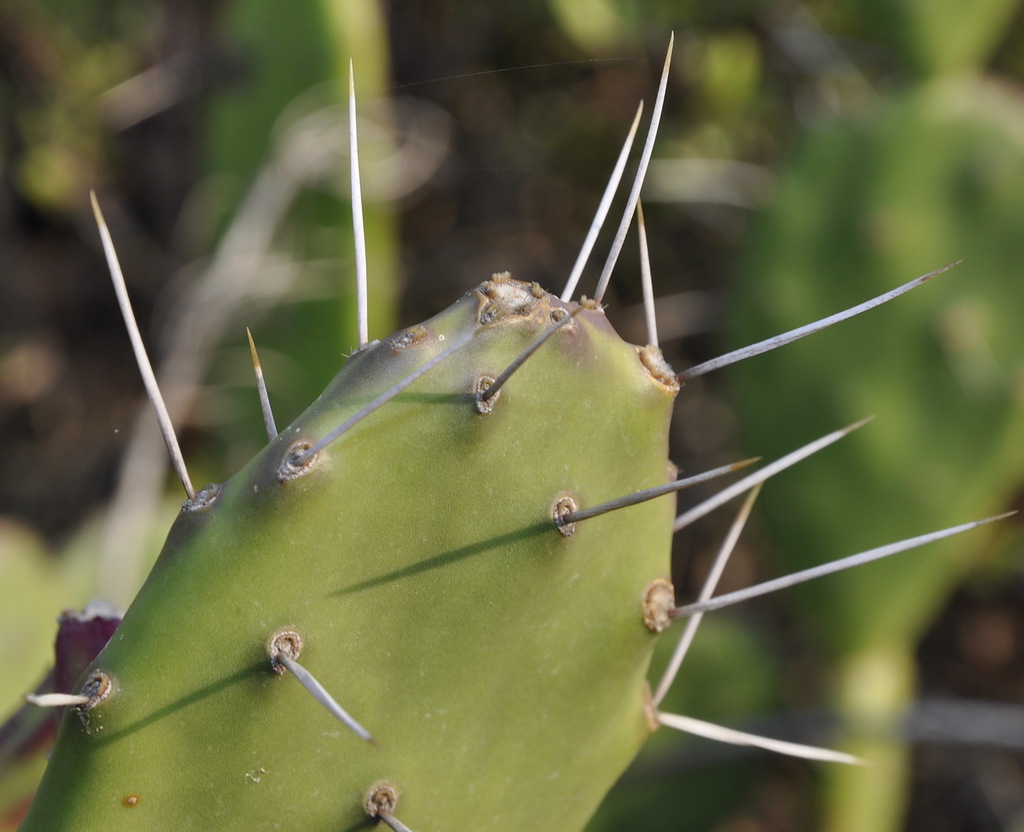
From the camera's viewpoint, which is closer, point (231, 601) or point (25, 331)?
point (231, 601)

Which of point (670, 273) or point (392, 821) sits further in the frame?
point (670, 273)

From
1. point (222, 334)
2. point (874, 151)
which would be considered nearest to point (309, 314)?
point (222, 334)

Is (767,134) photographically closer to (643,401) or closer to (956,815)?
(956,815)

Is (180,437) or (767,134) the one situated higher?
(767,134)

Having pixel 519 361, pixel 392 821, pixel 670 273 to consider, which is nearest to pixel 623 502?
pixel 519 361

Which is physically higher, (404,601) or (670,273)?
(670,273)

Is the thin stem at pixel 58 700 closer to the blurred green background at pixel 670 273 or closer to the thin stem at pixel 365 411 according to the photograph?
the thin stem at pixel 365 411

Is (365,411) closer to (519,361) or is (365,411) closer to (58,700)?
(519,361)
